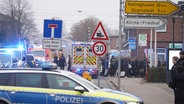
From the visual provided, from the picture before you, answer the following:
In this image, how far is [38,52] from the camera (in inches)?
1884

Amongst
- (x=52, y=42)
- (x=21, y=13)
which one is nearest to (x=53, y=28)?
(x=52, y=42)

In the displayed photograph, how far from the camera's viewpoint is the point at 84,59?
115 ft

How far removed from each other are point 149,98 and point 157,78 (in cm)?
926

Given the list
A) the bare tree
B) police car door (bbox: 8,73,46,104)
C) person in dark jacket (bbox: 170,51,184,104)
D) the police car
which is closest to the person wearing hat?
person in dark jacket (bbox: 170,51,184,104)

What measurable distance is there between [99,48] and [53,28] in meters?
1.96

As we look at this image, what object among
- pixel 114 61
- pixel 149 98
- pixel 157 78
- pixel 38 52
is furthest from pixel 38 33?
pixel 149 98

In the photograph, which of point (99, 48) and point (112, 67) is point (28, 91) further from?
point (112, 67)

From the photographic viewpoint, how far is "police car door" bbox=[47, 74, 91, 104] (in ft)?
37.5

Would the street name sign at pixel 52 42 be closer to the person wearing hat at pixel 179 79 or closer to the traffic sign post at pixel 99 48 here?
the traffic sign post at pixel 99 48

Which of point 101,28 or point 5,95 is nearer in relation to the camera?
point 5,95

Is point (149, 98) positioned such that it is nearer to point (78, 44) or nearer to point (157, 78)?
point (157, 78)

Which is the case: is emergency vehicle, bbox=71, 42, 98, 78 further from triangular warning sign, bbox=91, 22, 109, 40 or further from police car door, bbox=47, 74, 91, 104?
police car door, bbox=47, 74, 91, 104

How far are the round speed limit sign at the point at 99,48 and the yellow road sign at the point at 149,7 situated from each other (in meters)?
1.58

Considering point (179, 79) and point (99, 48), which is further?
point (99, 48)
